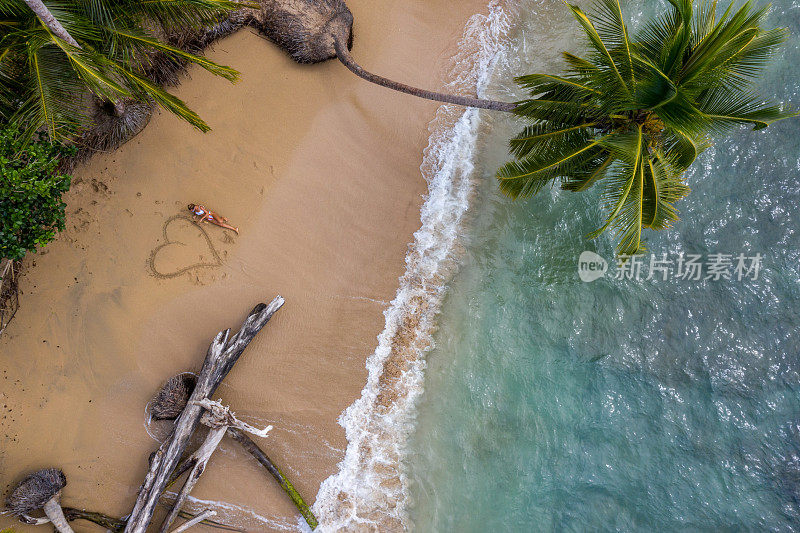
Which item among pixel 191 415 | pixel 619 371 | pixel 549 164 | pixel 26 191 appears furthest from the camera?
pixel 619 371

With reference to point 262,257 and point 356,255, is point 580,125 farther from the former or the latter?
point 262,257

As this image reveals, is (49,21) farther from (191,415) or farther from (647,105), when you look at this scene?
(647,105)

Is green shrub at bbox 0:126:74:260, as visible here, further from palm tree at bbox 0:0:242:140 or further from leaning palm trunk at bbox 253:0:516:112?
leaning palm trunk at bbox 253:0:516:112

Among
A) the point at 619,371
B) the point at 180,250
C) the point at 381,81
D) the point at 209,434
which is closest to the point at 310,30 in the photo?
the point at 381,81

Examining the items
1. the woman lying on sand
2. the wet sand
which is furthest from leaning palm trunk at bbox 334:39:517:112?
the woman lying on sand
